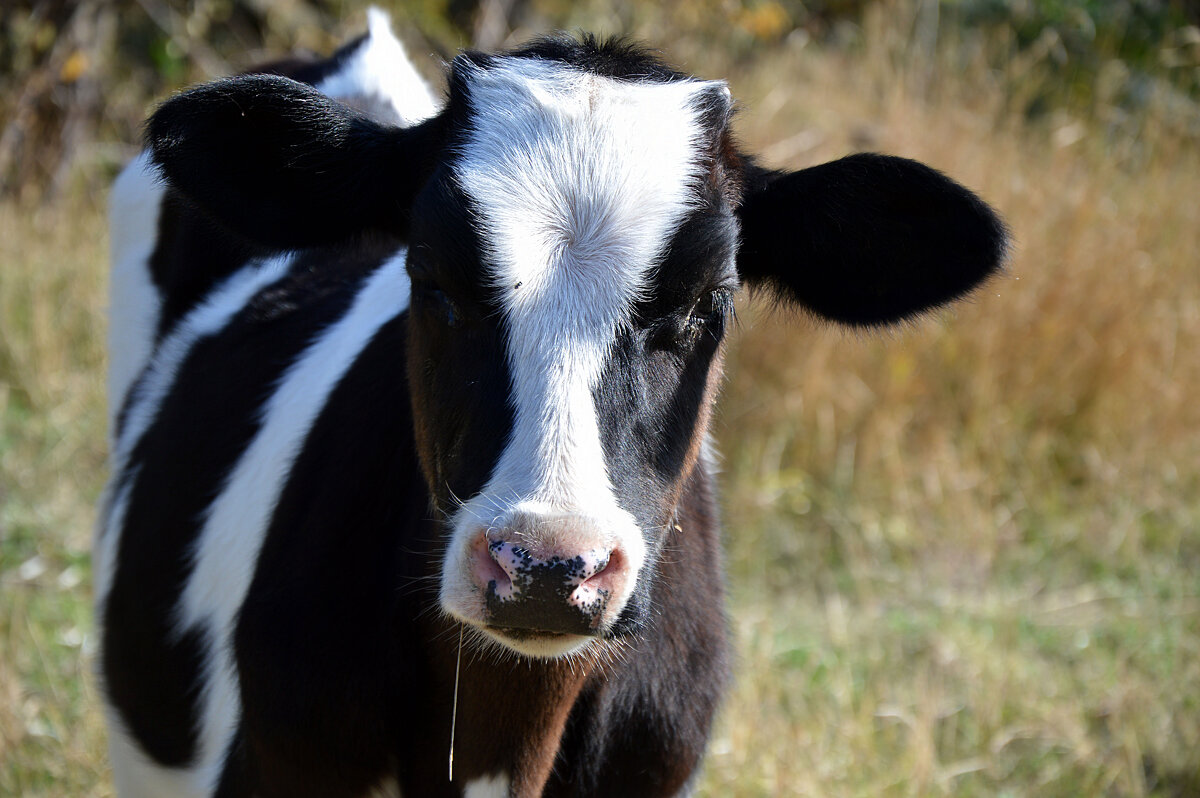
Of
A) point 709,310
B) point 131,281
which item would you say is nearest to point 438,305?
point 709,310

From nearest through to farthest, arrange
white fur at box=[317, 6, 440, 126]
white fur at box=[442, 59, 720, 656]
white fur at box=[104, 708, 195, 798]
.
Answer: white fur at box=[442, 59, 720, 656]
white fur at box=[104, 708, 195, 798]
white fur at box=[317, 6, 440, 126]

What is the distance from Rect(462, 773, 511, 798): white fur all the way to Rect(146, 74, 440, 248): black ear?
1.12 m

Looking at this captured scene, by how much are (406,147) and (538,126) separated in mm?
329

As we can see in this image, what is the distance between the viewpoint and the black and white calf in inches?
82.3

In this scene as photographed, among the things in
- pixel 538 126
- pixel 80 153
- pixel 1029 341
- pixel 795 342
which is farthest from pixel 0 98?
pixel 538 126

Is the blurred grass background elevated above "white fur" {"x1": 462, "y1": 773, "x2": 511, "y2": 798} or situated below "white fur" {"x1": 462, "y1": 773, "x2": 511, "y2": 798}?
below

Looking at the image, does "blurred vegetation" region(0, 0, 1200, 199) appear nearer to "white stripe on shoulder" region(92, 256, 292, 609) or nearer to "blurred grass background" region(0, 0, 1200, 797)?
"blurred grass background" region(0, 0, 1200, 797)

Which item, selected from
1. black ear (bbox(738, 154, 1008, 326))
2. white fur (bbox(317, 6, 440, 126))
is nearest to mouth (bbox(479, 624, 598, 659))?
black ear (bbox(738, 154, 1008, 326))

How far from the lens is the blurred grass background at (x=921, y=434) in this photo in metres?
4.15

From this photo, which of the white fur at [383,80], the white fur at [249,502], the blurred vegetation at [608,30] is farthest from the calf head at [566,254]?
the blurred vegetation at [608,30]

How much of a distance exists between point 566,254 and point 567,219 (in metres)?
Answer: 0.08

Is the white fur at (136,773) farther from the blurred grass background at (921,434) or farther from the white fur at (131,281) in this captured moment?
the white fur at (131,281)

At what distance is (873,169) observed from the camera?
8.27 feet

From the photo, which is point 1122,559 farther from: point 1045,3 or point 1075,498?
point 1045,3
